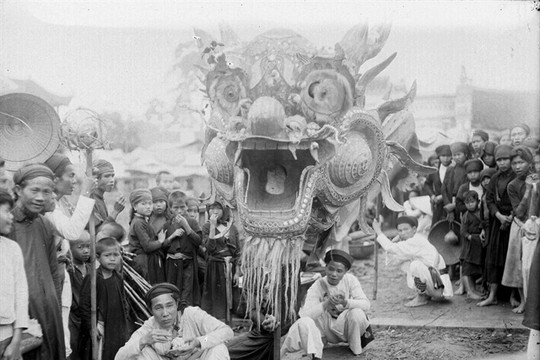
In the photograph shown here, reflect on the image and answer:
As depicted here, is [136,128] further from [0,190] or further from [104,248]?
[0,190]

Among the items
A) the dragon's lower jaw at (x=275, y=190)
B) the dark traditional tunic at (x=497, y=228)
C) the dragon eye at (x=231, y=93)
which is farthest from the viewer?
the dark traditional tunic at (x=497, y=228)

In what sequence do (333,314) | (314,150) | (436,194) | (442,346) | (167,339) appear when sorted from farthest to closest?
(436,194)
(442,346)
(333,314)
(314,150)
(167,339)

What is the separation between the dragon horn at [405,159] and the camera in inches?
184

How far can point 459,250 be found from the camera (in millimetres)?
5191

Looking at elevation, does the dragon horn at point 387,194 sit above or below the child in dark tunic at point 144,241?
above

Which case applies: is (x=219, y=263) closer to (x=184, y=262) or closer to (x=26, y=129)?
(x=184, y=262)

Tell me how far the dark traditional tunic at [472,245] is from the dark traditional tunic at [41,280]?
305 cm

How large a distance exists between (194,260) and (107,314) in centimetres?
82

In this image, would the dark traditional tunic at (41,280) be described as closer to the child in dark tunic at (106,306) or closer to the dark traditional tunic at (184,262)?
the child in dark tunic at (106,306)

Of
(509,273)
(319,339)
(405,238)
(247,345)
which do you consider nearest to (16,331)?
(247,345)

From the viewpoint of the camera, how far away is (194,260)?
15.7 feet

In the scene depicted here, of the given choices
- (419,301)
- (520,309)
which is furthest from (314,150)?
(520,309)

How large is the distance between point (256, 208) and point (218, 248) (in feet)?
2.61

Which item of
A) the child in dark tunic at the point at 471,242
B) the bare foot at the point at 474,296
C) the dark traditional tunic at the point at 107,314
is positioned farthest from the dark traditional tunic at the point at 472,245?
the dark traditional tunic at the point at 107,314
